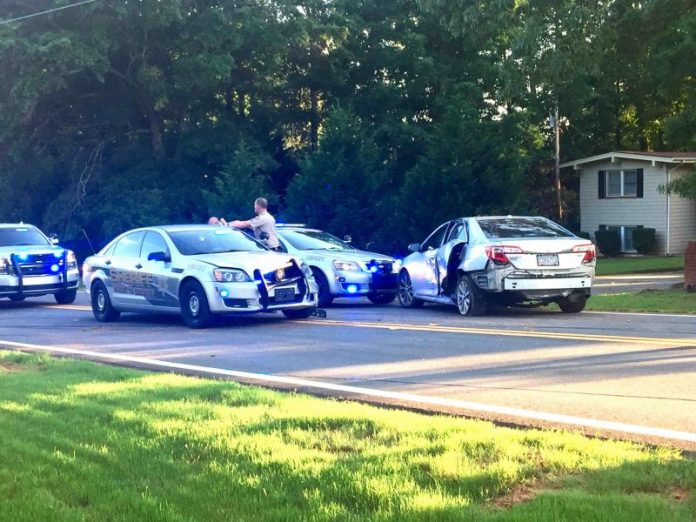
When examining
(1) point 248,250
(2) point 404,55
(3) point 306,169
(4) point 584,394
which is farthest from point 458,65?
(4) point 584,394

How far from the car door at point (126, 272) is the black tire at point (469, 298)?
16.9 feet

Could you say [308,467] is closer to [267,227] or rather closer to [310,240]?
[267,227]

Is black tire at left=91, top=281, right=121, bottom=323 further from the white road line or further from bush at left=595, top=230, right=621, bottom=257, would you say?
bush at left=595, top=230, right=621, bottom=257

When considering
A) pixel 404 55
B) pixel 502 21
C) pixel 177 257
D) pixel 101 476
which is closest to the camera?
pixel 101 476

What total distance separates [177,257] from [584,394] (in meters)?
7.94

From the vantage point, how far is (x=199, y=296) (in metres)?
13.6

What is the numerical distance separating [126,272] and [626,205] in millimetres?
26101

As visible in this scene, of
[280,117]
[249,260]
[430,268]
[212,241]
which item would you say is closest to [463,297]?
[430,268]

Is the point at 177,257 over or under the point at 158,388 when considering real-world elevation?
over

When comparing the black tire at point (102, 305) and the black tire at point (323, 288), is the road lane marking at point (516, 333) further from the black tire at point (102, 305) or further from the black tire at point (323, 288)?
the black tire at point (102, 305)

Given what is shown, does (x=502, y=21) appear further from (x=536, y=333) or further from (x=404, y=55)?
(x=404, y=55)

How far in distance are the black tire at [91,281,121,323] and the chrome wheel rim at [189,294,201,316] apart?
245 centimetres

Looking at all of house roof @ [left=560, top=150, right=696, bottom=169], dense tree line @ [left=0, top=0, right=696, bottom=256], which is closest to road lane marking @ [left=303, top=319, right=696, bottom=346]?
dense tree line @ [left=0, top=0, right=696, bottom=256]

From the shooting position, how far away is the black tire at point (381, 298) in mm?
17600
